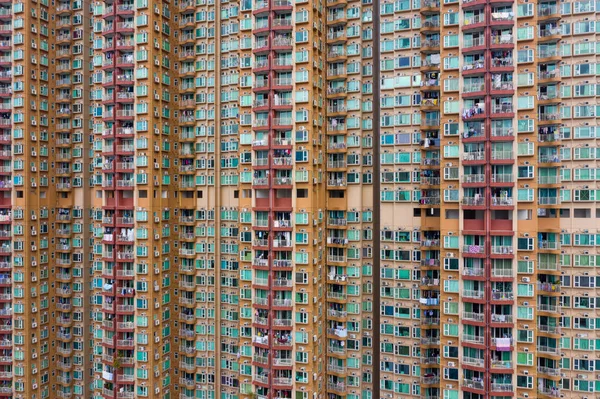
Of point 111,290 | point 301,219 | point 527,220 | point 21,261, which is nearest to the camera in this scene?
point 527,220

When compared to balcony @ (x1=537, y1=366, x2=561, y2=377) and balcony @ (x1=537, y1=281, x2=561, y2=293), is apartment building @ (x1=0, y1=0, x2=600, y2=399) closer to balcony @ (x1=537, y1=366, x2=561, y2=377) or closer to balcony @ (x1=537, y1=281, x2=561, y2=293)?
balcony @ (x1=537, y1=366, x2=561, y2=377)

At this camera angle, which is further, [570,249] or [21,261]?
[21,261]

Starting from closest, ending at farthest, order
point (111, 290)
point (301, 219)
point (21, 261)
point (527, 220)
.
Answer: point (527, 220), point (301, 219), point (111, 290), point (21, 261)

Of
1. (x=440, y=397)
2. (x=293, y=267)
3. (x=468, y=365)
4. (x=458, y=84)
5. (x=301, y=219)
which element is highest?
(x=458, y=84)

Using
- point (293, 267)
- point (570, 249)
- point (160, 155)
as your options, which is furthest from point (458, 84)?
point (160, 155)

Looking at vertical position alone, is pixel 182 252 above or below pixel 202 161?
below

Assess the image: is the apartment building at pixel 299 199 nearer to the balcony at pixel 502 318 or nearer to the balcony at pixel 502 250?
the balcony at pixel 502 250

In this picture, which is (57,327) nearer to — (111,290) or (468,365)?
(111,290)

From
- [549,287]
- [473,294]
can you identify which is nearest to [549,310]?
[549,287]

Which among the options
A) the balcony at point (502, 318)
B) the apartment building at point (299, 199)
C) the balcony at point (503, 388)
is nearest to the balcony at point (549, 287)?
the apartment building at point (299, 199)
